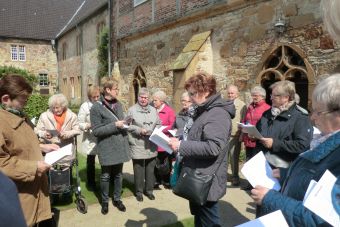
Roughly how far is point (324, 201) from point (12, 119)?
254 centimetres

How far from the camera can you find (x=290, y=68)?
7156mm

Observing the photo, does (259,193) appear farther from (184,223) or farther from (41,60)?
(41,60)

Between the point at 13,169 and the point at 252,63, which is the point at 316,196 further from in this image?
the point at 252,63

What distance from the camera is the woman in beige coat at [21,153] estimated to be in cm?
275

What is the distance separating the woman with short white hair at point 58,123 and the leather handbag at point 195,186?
8.97ft

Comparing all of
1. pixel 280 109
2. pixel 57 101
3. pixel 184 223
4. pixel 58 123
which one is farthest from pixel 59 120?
pixel 280 109

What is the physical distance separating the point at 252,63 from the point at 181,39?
11.8 ft

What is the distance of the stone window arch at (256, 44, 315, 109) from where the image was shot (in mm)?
6836

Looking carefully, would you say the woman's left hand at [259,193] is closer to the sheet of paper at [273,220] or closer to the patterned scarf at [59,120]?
the sheet of paper at [273,220]

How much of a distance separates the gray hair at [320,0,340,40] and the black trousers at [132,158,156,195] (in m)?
4.34

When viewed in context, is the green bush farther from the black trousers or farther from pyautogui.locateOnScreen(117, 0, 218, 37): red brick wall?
the black trousers

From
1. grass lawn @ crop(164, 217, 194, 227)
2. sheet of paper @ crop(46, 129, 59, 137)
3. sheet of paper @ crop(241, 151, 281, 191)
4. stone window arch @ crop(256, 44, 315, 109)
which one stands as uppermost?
stone window arch @ crop(256, 44, 315, 109)


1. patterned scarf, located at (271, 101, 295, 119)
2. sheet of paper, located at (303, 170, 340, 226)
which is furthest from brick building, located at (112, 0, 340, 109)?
sheet of paper, located at (303, 170, 340, 226)

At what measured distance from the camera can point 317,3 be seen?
21.4 ft
